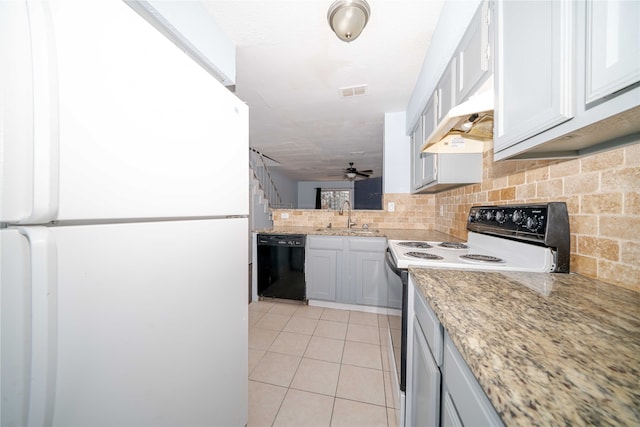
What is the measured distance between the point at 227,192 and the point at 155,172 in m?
0.33

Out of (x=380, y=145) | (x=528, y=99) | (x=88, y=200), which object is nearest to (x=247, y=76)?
(x=88, y=200)

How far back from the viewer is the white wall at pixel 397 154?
9.54ft

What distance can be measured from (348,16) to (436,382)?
5.80 feet

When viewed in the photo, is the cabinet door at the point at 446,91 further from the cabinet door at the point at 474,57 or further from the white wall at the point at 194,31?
the white wall at the point at 194,31

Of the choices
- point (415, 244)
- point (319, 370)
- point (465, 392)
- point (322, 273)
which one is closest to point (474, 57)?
point (415, 244)

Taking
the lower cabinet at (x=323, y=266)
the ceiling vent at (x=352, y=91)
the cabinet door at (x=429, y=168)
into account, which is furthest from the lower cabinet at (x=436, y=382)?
the ceiling vent at (x=352, y=91)

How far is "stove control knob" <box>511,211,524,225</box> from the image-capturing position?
3.59ft

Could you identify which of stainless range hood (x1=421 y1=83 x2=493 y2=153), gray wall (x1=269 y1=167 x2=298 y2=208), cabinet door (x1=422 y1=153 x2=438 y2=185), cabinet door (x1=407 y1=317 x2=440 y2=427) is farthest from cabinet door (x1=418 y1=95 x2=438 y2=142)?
gray wall (x1=269 y1=167 x2=298 y2=208)

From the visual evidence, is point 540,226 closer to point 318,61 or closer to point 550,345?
point 550,345

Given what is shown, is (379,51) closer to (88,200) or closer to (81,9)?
(81,9)

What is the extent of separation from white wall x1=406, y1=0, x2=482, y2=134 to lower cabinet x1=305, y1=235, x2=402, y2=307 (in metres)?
1.52

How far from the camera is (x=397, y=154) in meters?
2.94

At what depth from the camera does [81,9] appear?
1.70 feet

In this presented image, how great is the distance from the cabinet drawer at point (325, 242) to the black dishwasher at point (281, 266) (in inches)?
4.0
